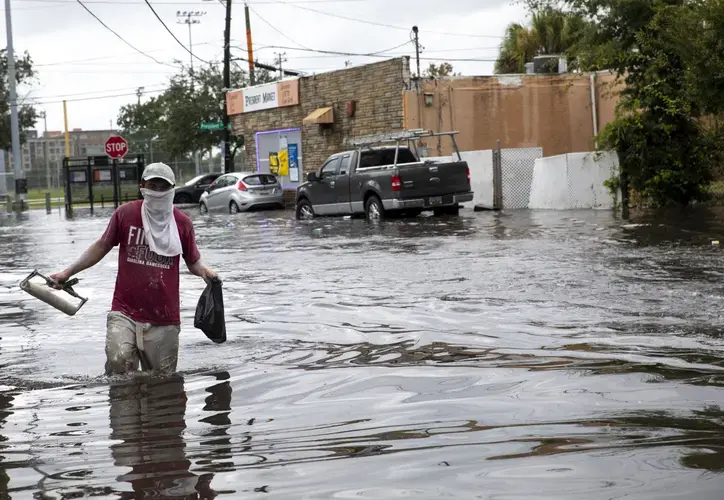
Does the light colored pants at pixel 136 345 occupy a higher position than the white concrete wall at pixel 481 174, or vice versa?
the white concrete wall at pixel 481 174

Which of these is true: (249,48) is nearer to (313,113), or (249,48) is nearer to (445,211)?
(313,113)

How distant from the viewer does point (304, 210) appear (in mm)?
30719

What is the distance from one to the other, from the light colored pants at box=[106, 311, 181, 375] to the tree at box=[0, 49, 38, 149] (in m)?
54.5

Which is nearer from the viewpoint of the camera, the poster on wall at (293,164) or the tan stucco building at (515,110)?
the tan stucco building at (515,110)

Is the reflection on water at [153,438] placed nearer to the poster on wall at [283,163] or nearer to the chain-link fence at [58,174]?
the poster on wall at [283,163]

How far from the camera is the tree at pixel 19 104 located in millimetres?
60906

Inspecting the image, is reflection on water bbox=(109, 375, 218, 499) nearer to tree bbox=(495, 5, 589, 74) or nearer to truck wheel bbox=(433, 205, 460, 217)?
truck wheel bbox=(433, 205, 460, 217)

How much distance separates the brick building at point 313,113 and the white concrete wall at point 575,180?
24.6ft

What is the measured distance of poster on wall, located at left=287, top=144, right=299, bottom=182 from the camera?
1713 inches

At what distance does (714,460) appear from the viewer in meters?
4.87

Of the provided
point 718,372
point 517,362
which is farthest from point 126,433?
point 718,372

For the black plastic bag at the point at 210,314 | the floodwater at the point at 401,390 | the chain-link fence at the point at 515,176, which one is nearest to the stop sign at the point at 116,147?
the chain-link fence at the point at 515,176

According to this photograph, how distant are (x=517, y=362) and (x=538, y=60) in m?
31.9

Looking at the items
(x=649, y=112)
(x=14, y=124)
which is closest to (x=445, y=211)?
(x=649, y=112)
